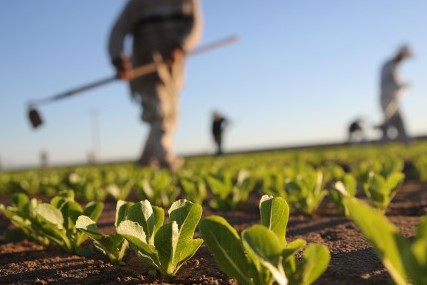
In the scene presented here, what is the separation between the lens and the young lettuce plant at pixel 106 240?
4.54ft

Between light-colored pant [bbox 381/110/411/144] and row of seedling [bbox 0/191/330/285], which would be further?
light-colored pant [bbox 381/110/411/144]

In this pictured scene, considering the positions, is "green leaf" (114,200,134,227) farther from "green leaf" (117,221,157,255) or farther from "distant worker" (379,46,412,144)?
"distant worker" (379,46,412,144)

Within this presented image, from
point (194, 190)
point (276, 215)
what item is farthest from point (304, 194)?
point (276, 215)

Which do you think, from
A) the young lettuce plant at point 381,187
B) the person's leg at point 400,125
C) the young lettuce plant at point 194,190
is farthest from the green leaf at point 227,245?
the person's leg at point 400,125

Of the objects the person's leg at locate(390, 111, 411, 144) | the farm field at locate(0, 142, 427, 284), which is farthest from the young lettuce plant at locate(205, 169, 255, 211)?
the person's leg at locate(390, 111, 411, 144)

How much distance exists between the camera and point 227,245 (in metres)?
1.13

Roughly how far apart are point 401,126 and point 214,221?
38.8 feet

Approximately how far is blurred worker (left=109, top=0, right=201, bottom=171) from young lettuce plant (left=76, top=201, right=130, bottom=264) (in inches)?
207

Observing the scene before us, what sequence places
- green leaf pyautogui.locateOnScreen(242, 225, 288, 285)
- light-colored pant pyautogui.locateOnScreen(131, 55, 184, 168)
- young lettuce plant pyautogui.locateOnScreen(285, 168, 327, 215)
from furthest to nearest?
light-colored pant pyautogui.locateOnScreen(131, 55, 184, 168) < young lettuce plant pyautogui.locateOnScreen(285, 168, 327, 215) < green leaf pyautogui.locateOnScreen(242, 225, 288, 285)

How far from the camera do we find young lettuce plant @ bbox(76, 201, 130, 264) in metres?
1.38

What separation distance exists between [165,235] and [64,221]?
0.66 m

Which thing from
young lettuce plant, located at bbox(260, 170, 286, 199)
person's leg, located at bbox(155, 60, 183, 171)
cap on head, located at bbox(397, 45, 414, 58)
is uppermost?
cap on head, located at bbox(397, 45, 414, 58)

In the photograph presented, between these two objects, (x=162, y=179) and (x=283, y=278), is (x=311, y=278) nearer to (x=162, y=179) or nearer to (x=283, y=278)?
(x=283, y=278)

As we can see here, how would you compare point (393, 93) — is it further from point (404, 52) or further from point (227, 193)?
point (227, 193)
